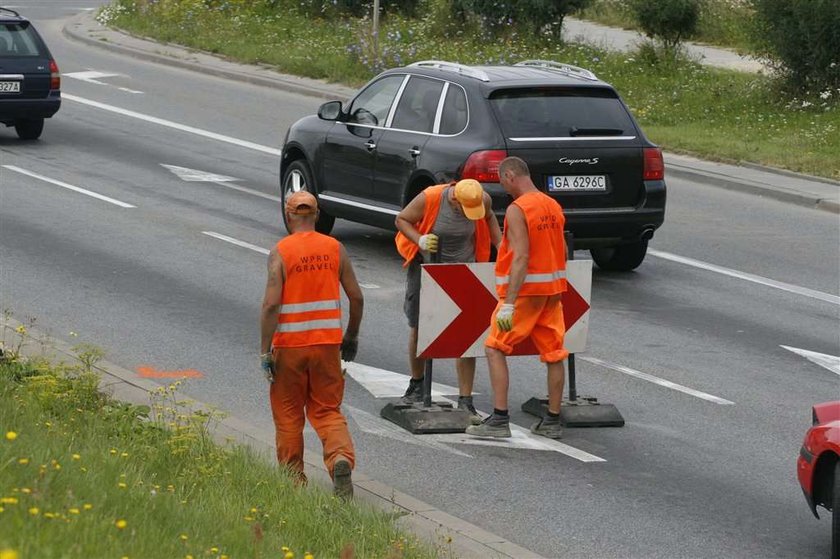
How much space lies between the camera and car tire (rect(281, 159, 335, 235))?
15986 millimetres

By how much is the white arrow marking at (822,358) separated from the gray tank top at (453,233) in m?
3.08

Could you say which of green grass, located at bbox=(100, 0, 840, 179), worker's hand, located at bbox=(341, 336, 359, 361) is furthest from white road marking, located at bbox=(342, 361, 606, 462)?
green grass, located at bbox=(100, 0, 840, 179)

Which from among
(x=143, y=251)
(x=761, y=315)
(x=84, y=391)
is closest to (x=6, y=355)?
(x=84, y=391)

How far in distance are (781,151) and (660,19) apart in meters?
7.09

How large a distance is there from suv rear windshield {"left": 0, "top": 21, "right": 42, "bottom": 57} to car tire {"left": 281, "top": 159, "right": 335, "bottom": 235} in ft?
25.1

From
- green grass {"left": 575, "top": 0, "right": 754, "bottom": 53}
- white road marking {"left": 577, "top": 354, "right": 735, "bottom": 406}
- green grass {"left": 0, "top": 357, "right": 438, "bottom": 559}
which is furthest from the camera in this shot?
green grass {"left": 575, "top": 0, "right": 754, "bottom": 53}

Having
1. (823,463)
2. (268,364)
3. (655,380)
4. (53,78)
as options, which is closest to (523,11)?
(53,78)

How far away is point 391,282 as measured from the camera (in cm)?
1429

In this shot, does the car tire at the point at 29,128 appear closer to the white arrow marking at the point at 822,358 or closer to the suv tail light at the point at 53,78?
the suv tail light at the point at 53,78

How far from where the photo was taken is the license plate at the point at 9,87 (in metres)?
22.0

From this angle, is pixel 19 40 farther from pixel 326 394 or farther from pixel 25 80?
pixel 326 394

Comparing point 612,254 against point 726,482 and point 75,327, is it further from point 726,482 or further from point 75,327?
point 726,482

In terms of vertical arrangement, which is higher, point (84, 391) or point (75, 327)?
point (84, 391)

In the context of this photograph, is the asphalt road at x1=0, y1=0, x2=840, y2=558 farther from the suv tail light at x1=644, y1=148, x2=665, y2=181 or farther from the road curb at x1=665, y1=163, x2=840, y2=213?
the suv tail light at x1=644, y1=148, x2=665, y2=181
